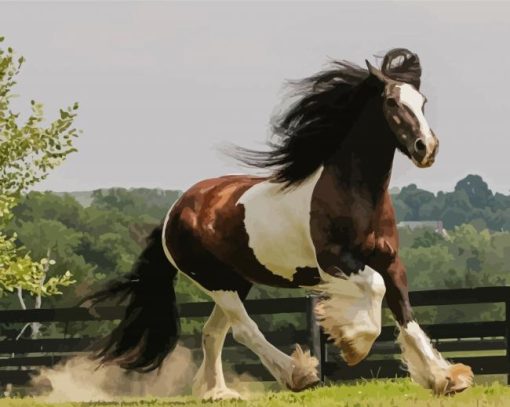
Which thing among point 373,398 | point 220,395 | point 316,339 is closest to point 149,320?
point 220,395

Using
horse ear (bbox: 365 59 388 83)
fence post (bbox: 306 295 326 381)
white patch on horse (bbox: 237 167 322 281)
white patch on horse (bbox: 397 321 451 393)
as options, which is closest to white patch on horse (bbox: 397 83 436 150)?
horse ear (bbox: 365 59 388 83)

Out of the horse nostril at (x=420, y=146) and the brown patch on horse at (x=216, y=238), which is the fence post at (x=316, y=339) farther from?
the horse nostril at (x=420, y=146)

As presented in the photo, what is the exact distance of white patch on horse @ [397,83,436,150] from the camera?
8.15m

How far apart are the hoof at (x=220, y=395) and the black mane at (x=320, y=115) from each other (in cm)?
191

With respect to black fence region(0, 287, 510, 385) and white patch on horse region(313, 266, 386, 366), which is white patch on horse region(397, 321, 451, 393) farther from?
black fence region(0, 287, 510, 385)

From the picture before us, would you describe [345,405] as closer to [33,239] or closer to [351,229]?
[351,229]

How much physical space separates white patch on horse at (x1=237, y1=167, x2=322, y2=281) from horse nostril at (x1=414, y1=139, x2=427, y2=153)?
975 mm

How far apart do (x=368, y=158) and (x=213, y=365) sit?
2612mm

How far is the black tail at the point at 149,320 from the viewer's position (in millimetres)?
10867

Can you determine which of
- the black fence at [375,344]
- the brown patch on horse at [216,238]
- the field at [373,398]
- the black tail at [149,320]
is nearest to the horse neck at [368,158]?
the brown patch on horse at [216,238]

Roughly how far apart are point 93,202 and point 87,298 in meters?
103

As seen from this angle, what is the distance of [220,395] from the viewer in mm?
9945

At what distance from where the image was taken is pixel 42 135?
50.6 feet

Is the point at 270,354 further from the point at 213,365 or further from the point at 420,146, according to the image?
the point at 420,146
